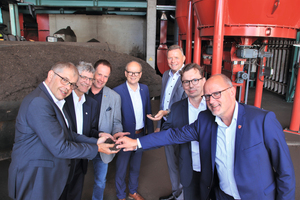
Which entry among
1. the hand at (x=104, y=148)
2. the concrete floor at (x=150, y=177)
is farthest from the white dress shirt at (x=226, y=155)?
the concrete floor at (x=150, y=177)

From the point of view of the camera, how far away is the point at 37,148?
1455 millimetres

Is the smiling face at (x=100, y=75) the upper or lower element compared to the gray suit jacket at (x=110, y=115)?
upper

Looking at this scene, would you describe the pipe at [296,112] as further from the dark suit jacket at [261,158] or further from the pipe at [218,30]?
the dark suit jacket at [261,158]

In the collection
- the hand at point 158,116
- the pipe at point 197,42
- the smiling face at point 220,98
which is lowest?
the hand at point 158,116

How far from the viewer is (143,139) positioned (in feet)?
6.39

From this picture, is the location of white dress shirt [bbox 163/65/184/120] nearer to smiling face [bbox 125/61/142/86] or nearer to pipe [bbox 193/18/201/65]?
smiling face [bbox 125/61/142/86]

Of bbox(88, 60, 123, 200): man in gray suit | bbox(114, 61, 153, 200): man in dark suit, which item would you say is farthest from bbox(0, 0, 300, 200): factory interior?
bbox(88, 60, 123, 200): man in gray suit

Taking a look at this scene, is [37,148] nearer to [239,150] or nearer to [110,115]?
[110,115]

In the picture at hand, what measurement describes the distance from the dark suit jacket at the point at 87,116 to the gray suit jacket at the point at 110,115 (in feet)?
0.20

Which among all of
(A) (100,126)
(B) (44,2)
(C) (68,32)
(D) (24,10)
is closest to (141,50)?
(C) (68,32)

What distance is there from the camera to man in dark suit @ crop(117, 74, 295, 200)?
136cm

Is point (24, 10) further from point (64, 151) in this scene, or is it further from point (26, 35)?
point (64, 151)

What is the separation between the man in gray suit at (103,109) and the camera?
222 cm

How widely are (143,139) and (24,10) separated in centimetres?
965
